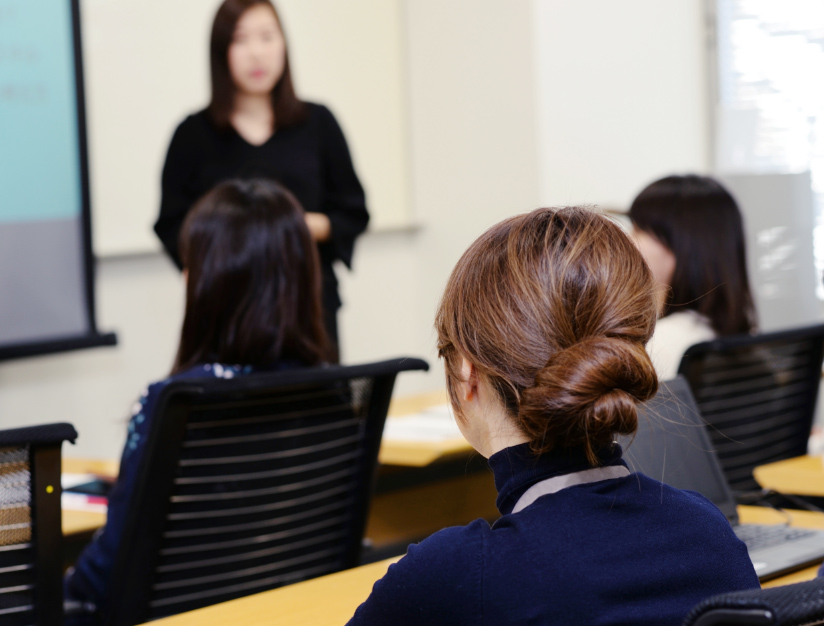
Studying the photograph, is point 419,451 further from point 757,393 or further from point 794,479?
point 757,393

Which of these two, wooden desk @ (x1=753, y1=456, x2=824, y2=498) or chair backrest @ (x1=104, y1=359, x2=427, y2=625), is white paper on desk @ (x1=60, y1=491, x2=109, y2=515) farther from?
wooden desk @ (x1=753, y1=456, x2=824, y2=498)

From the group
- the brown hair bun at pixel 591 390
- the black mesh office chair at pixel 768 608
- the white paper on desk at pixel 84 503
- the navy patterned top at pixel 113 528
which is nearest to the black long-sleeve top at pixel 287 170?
the white paper on desk at pixel 84 503

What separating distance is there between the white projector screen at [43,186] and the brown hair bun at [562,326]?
2810 mm

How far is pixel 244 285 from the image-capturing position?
1765 mm

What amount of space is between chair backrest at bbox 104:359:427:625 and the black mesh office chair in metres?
0.92

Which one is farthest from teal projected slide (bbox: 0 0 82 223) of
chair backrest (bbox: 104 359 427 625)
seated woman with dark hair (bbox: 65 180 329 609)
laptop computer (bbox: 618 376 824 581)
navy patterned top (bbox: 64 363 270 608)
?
laptop computer (bbox: 618 376 824 581)

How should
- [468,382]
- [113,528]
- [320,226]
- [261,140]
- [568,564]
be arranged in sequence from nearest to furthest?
[568,564] → [468,382] → [113,528] → [320,226] → [261,140]

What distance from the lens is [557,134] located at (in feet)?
13.9

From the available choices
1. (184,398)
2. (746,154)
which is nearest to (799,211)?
(746,154)

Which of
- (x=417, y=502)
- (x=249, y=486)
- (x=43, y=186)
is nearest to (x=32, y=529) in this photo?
(x=249, y=486)

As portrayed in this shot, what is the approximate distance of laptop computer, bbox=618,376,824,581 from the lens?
1.28 meters

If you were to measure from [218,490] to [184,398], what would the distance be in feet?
0.69

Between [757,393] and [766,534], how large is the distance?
0.98 meters

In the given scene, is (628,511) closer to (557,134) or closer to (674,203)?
(674,203)
